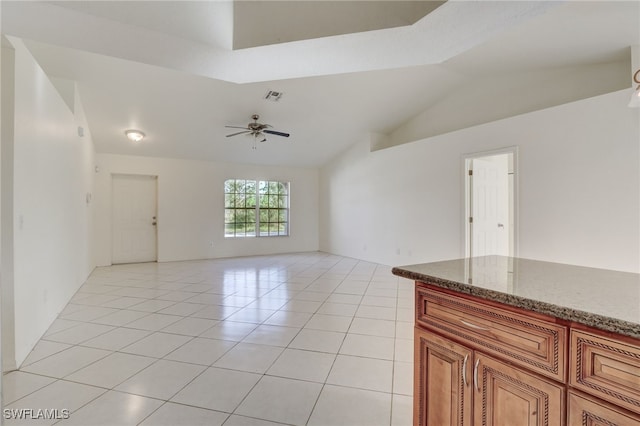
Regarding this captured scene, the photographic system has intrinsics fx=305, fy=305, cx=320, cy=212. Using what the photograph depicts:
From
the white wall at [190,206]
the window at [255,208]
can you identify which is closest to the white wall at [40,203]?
the white wall at [190,206]

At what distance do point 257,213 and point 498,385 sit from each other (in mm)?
7090

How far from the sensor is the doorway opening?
4523 millimetres

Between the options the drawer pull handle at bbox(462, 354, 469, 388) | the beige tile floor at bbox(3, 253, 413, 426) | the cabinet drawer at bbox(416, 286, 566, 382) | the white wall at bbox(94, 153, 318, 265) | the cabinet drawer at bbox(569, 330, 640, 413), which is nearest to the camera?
the cabinet drawer at bbox(569, 330, 640, 413)

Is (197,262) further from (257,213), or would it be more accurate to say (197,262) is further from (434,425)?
(434,425)

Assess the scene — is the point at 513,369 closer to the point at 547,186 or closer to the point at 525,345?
the point at 525,345

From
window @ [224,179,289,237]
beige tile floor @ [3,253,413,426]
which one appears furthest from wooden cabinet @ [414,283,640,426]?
window @ [224,179,289,237]

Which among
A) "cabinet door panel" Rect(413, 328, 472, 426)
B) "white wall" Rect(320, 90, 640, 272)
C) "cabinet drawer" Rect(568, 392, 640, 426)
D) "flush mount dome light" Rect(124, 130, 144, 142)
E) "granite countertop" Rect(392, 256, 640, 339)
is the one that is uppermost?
"flush mount dome light" Rect(124, 130, 144, 142)

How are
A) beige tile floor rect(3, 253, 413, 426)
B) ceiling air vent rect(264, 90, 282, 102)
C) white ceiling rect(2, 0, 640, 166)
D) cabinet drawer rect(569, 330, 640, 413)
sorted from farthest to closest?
ceiling air vent rect(264, 90, 282, 102) < white ceiling rect(2, 0, 640, 166) < beige tile floor rect(3, 253, 413, 426) < cabinet drawer rect(569, 330, 640, 413)

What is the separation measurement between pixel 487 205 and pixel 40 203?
5.42m

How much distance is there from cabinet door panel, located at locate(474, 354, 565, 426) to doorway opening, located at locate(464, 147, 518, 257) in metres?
3.76

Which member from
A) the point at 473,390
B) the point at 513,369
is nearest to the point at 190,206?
the point at 473,390

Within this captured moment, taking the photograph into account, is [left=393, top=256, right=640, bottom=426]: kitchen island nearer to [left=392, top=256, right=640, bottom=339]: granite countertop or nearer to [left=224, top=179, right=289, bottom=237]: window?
[left=392, top=256, right=640, bottom=339]: granite countertop

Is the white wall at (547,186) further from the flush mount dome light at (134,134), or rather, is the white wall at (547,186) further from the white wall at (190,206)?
the flush mount dome light at (134,134)

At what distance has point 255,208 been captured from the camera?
776 cm
